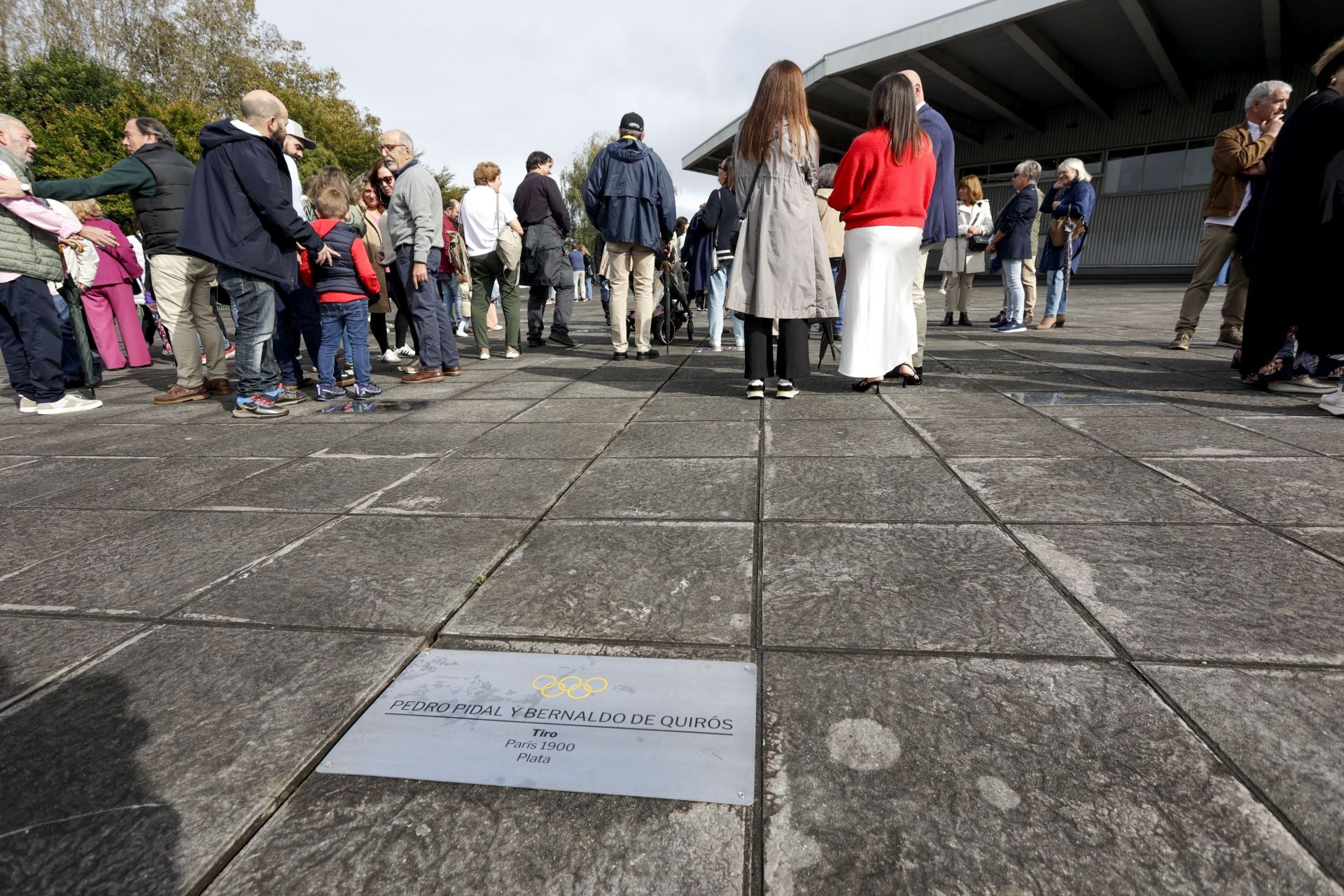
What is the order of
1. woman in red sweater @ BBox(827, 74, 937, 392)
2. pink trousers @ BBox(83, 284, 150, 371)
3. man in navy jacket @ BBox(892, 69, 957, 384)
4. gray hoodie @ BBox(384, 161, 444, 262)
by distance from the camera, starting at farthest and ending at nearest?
pink trousers @ BBox(83, 284, 150, 371), gray hoodie @ BBox(384, 161, 444, 262), man in navy jacket @ BBox(892, 69, 957, 384), woman in red sweater @ BBox(827, 74, 937, 392)

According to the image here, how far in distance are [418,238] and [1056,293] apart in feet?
23.7

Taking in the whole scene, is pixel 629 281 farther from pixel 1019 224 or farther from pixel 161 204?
pixel 1019 224

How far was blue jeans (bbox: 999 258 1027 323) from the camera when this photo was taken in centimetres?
818

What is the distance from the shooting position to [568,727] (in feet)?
4.30

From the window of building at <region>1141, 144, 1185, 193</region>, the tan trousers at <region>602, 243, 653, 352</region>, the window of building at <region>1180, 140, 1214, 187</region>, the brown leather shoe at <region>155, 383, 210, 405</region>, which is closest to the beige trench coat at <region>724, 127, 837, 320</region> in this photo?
the tan trousers at <region>602, 243, 653, 352</region>

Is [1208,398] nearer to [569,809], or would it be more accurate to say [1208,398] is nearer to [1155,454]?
[1155,454]

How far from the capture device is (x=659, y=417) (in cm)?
420

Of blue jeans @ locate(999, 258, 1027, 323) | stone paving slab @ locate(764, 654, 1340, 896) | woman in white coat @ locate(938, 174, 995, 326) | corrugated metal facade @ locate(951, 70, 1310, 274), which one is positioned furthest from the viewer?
corrugated metal facade @ locate(951, 70, 1310, 274)

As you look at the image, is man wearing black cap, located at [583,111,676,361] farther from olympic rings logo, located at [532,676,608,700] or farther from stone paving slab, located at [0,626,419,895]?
olympic rings logo, located at [532,676,608,700]

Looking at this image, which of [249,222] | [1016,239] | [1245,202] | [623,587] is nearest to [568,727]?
[623,587]

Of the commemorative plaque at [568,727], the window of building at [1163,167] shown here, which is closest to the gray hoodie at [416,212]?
the commemorative plaque at [568,727]

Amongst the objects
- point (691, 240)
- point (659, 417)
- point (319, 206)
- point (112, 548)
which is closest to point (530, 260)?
point (691, 240)

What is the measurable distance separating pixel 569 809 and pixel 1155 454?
10.0 feet

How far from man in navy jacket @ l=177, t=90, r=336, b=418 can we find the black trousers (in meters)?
2.79
